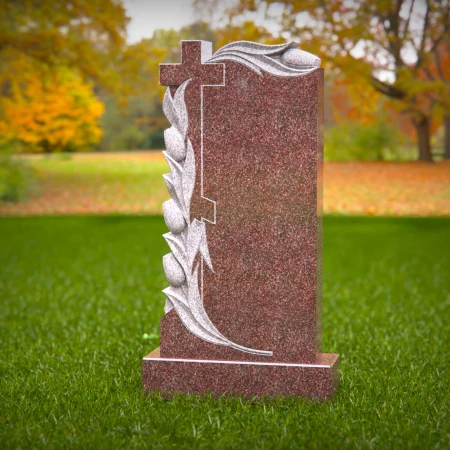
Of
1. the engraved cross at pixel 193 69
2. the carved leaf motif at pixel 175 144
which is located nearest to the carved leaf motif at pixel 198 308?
the carved leaf motif at pixel 175 144

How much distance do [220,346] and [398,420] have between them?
1.20 meters

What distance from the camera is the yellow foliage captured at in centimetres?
2595

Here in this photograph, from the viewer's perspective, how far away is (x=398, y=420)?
424 cm

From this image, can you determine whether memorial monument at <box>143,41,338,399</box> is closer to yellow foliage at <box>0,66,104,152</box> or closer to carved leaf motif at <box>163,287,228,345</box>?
carved leaf motif at <box>163,287,228,345</box>

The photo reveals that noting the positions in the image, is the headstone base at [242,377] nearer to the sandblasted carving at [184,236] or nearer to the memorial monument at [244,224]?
the memorial monument at [244,224]

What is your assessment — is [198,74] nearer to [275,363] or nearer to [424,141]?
[275,363]

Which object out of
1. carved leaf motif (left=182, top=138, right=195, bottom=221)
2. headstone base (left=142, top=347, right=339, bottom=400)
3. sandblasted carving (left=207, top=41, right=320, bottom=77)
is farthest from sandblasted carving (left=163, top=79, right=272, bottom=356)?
sandblasted carving (left=207, top=41, right=320, bottom=77)

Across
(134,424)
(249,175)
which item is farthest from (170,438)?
(249,175)

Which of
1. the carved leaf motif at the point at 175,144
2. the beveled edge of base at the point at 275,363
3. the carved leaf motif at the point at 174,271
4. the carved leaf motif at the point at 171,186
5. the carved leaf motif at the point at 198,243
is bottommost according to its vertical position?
the beveled edge of base at the point at 275,363

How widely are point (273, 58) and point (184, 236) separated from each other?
125cm

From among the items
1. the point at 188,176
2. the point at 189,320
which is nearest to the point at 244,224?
the point at 188,176

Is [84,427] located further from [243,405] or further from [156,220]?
[156,220]

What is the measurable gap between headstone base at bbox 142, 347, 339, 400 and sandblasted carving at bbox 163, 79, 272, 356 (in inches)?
5.4

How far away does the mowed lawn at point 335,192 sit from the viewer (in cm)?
1869
